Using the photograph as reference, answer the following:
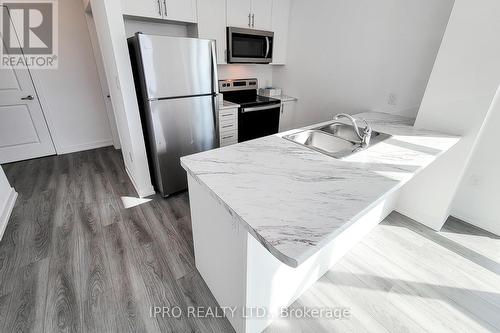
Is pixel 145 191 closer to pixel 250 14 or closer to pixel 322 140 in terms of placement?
pixel 322 140

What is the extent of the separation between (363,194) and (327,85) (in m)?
2.25

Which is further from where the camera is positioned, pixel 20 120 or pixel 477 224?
pixel 20 120

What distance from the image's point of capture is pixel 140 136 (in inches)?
89.3

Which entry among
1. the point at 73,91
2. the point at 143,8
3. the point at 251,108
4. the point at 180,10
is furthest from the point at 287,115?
the point at 73,91

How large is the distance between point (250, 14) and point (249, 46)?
356 mm

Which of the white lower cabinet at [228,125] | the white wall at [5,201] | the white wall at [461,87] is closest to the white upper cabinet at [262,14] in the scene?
the white lower cabinet at [228,125]

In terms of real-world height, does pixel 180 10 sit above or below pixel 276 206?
above

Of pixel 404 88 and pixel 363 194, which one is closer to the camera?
pixel 363 194

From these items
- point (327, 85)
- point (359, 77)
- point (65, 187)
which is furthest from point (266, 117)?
point (65, 187)

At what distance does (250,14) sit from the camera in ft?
9.03

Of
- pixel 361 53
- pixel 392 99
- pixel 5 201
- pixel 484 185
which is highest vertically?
pixel 361 53

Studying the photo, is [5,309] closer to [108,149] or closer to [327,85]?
[108,149]

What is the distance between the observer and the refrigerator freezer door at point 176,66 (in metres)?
1.90

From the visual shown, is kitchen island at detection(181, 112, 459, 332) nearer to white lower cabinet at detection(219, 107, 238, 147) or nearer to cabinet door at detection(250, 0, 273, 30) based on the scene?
white lower cabinet at detection(219, 107, 238, 147)
